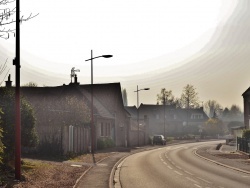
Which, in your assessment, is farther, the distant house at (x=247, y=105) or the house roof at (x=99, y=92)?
the distant house at (x=247, y=105)

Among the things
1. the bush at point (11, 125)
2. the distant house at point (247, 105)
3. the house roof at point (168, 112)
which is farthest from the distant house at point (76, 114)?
the house roof at point (168, 112)

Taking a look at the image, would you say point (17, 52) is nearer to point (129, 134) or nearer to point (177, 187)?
point (177, 187)

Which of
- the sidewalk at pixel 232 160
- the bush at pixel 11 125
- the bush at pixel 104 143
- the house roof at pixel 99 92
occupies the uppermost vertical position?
the house roof at pixel 99 92

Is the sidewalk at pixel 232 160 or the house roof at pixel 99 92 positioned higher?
the house roof at pixel 99 92

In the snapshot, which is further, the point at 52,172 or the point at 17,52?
the point at 52,172

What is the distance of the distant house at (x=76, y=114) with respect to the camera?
34.6 m

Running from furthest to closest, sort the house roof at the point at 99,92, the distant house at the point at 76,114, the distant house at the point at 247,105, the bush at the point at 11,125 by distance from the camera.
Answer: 1. the distant house at the point at 247,105
2. the house roof at the point at 99,92
3. the distant house at the point at 76,114
4. the bush at the point at 11,125

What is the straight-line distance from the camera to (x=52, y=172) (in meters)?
21.2

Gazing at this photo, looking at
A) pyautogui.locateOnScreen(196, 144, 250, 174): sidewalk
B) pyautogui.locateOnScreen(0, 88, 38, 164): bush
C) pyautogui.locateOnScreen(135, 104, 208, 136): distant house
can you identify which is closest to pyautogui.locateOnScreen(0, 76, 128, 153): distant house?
pyautogui.locateOnScreen(0, 88, 38, 164): bush

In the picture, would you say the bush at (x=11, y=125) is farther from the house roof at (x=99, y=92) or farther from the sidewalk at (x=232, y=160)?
the house roof at (x=99, y=92)

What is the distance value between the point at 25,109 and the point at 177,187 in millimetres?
11677

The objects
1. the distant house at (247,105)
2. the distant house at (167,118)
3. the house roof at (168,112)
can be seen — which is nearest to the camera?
the distant house at (247,105)

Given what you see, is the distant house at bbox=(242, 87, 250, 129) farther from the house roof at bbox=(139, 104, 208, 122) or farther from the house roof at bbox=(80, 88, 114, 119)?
the house roof at bbox=(139, 104, 208, 122)

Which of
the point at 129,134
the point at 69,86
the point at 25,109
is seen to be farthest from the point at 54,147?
the point at 129,134
